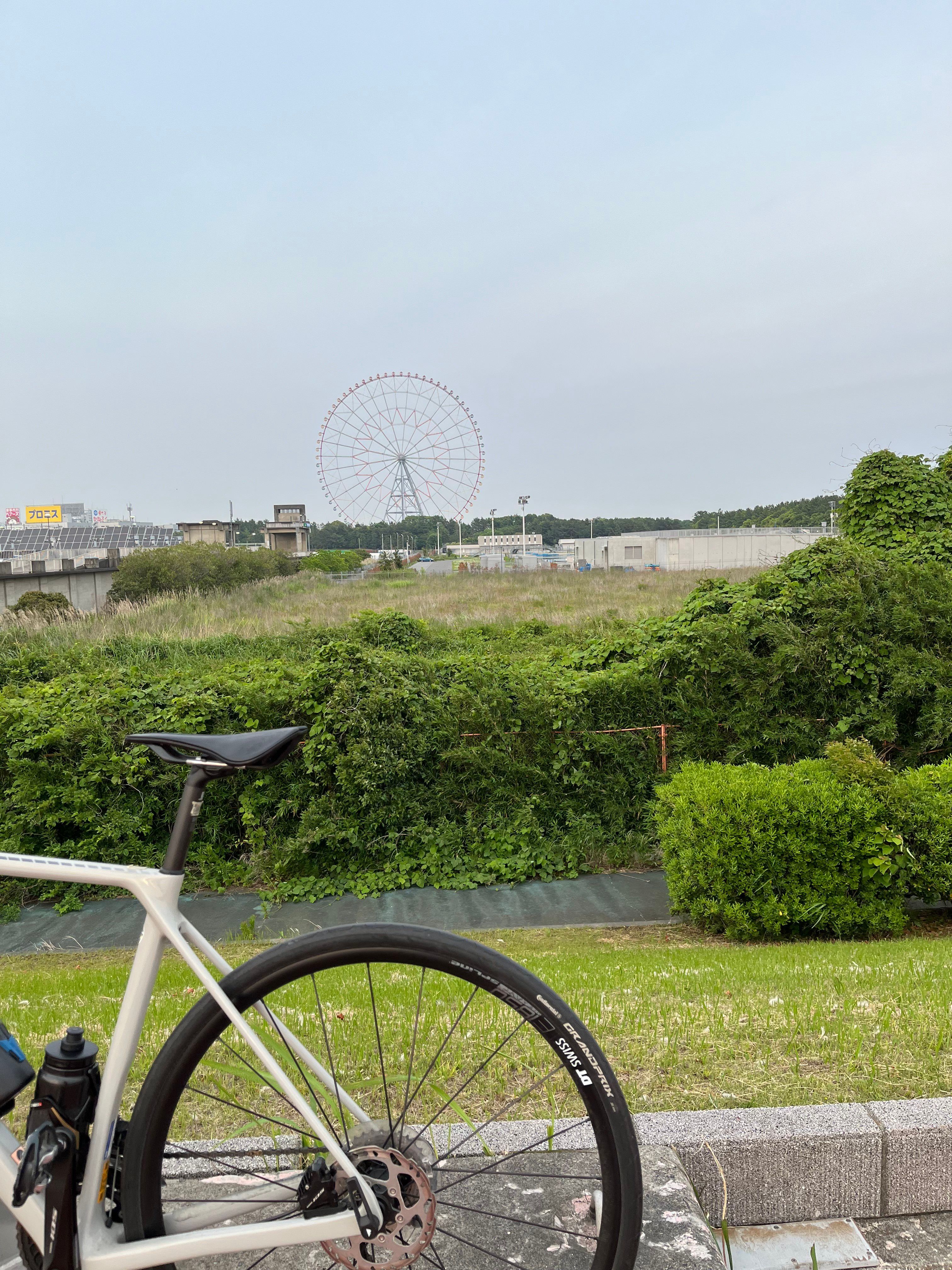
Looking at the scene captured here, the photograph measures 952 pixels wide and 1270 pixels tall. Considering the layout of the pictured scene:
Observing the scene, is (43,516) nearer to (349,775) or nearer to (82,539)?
(82,539)

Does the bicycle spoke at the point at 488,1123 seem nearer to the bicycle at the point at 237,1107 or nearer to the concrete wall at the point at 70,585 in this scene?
the bicycle at the point at 237,1107

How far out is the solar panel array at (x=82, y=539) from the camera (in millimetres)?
95750

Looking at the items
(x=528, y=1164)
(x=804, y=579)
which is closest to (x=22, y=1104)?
(x=528, y=1164)

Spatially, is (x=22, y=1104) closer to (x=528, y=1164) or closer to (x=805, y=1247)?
(x=528, y=1164)

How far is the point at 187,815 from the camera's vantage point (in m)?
1.83

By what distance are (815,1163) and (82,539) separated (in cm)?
11434

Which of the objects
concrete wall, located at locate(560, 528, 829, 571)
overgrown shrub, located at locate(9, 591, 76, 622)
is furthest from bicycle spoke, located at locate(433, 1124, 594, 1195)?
concrete wall, located at locate(560, 528, 829, 571)

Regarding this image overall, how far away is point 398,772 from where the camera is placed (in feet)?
31.8

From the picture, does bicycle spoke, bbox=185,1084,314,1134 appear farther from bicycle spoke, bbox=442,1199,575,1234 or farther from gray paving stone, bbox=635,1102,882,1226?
gray paving stone, bbox=635,1102,882,1226

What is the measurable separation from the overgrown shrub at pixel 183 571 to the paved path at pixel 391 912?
34141 mm

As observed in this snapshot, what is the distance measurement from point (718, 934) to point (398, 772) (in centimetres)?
359

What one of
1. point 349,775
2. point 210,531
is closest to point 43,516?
point 210,531

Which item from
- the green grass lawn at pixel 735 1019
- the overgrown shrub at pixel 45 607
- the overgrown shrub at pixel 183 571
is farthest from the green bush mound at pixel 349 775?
the overgrown shrub at pixel 183 571

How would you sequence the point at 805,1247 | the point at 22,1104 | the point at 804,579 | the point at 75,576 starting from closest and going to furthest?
the point at 805,1247 → the point at 22,1104 → the point at 804,579 → the point at 75,576
